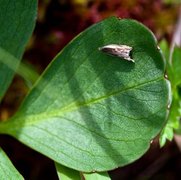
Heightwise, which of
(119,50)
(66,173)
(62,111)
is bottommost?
(66,173)

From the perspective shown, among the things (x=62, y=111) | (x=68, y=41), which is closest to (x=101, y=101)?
(x=62, y=111)

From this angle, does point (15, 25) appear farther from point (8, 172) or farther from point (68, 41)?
point (68, 41)

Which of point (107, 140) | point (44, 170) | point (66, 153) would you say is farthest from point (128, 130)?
point (44, 170)

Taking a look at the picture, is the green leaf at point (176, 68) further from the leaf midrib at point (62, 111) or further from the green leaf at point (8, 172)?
the green leaf at point (8, 172)

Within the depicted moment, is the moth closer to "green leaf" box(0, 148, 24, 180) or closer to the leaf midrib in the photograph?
the leaf midrib

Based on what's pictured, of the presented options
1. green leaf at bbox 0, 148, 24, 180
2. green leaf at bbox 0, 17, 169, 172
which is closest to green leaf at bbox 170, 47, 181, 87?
green leaf at bbox 0, 17, 169, 172

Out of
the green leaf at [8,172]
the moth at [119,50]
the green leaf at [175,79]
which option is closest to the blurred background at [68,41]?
the green leaf at [175,79]
